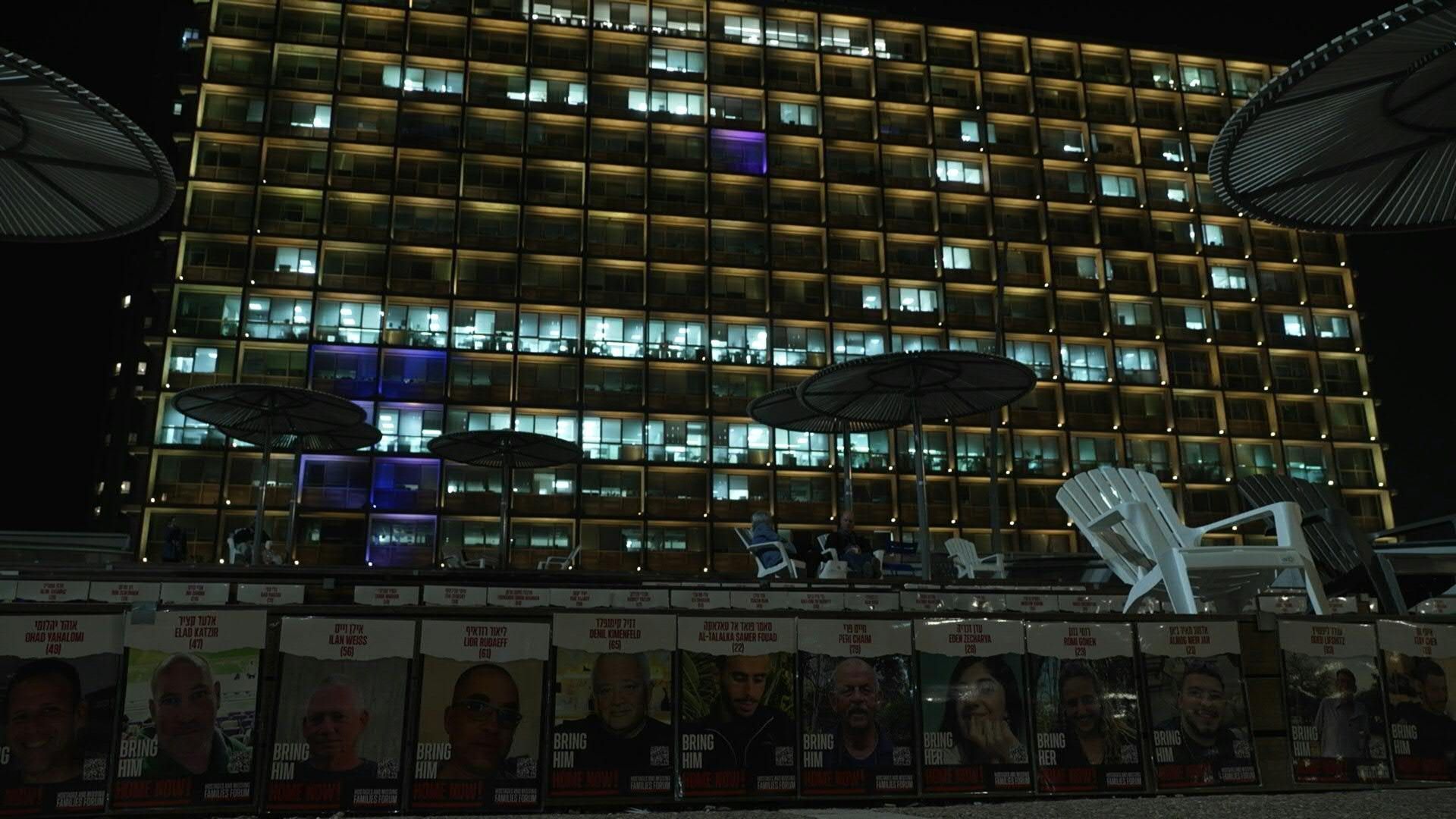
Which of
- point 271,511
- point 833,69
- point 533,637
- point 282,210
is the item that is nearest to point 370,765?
point 533,637

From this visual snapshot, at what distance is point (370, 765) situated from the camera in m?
3.88

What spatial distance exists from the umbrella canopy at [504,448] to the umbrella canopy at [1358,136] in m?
15.5

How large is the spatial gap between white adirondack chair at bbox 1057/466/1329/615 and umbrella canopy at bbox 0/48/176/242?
8.60m

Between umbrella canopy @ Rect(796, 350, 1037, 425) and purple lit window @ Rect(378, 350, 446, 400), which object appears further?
purple lit window @ Rect(378, 350, 446, 400)

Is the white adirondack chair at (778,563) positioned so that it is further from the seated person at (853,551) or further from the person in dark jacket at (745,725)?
the person in dark jacket at (745,725)

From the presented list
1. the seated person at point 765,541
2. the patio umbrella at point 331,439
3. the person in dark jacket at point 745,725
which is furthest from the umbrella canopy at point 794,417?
the person in dark jacket at point 745,725

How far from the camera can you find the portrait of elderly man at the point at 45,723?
3.61 metres

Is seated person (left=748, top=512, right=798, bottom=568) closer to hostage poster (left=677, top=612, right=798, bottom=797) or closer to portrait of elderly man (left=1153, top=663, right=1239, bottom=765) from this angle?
portrait of elderly man (left=1153, top=663, right=1239, bottom=765)

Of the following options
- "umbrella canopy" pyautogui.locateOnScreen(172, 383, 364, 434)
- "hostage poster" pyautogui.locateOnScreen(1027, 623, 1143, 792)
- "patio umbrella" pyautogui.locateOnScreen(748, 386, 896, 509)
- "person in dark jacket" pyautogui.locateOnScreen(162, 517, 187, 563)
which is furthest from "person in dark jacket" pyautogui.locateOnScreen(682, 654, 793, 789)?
"person in dark jacket" pyautogui.locateOnScreen(162, 517, 187, 563)

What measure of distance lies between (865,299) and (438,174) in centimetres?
1730

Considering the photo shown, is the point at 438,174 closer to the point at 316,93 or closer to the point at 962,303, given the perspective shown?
the point at 316,93

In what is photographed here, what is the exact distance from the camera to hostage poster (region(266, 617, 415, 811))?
3848 mm

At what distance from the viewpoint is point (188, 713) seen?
380cm

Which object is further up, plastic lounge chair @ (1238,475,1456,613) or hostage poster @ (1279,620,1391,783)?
plastic lounge chair @ (1238,475,1456,613)
